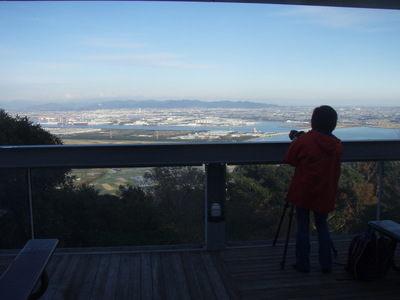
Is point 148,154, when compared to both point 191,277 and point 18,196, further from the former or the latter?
point 18,196

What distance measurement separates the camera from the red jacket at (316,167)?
3.09 m

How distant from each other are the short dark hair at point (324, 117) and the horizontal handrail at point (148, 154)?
0.69 m

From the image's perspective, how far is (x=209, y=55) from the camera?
4.82 meters

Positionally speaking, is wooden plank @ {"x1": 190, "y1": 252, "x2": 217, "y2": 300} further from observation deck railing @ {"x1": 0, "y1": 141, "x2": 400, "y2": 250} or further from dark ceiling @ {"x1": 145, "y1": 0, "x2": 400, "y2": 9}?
dark ceiling @ {"x1": 145, "y1": 0, "x2": 400, "y2": 9}

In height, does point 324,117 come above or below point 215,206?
above

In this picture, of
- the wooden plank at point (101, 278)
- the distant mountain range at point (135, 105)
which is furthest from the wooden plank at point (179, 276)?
the distant mountain range at point (135, 105)

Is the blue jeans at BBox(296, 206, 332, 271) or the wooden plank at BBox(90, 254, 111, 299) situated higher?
the blue jeans at BBox(296, 206, 332, 271)

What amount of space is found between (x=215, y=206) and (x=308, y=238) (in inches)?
40.0

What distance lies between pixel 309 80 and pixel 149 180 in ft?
8.61

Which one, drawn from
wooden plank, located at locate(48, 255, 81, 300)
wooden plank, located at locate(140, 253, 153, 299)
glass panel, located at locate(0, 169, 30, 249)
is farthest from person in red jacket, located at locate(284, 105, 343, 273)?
glass panel, located at locate(0, 169, 30, 249)

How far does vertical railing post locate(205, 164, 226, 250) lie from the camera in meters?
3.88

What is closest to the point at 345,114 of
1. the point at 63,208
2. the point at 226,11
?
the point at 226,11

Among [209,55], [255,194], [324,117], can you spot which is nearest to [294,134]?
[324,117]

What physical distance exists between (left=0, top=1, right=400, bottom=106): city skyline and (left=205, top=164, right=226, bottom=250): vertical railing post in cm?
141
